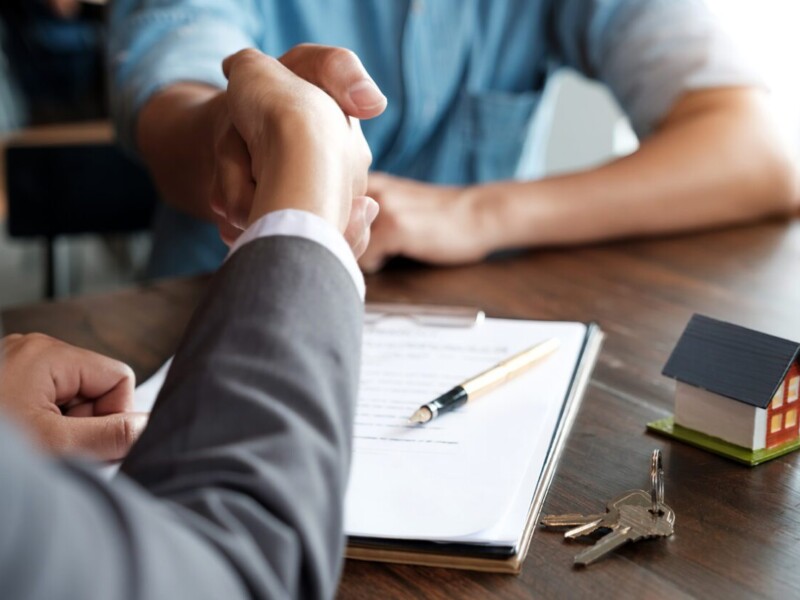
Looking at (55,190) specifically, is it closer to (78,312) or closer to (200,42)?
(200,42)

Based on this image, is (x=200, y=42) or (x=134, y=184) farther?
(x=134, y=184)

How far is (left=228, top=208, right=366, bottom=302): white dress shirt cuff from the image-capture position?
16.0 inches

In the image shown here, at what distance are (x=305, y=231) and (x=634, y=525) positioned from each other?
24 centimetres

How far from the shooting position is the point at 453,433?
0.58 meters

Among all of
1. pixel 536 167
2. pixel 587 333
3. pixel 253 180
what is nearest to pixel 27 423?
pixel 253 180

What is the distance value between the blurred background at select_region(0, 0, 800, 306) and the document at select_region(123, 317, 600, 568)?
2.03 ft

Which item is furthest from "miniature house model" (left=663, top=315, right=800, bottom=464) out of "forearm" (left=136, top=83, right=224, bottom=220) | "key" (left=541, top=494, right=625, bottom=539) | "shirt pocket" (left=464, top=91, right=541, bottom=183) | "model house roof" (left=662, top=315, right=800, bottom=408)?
"shirt pocket" (left=464, top=91, right=541, bottom=183)

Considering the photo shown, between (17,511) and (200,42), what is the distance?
959 millimetres

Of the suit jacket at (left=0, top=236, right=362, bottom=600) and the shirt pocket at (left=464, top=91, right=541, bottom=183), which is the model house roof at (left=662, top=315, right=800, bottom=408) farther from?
the shirt pocket at (left=464, top=91, right=541, bottom=183)

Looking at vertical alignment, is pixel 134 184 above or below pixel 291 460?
below

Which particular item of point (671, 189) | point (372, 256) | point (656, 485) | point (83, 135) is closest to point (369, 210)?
point (656, 485)

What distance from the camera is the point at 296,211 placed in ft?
1.38

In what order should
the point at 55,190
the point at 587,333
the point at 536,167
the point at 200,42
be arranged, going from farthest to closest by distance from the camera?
the point at 55,190 < the point at 536,167 < the point at 200,42 < the point at 587,333

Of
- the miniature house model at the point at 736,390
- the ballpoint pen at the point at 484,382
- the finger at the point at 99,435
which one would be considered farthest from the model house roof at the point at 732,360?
the finger at the point at 99,435
